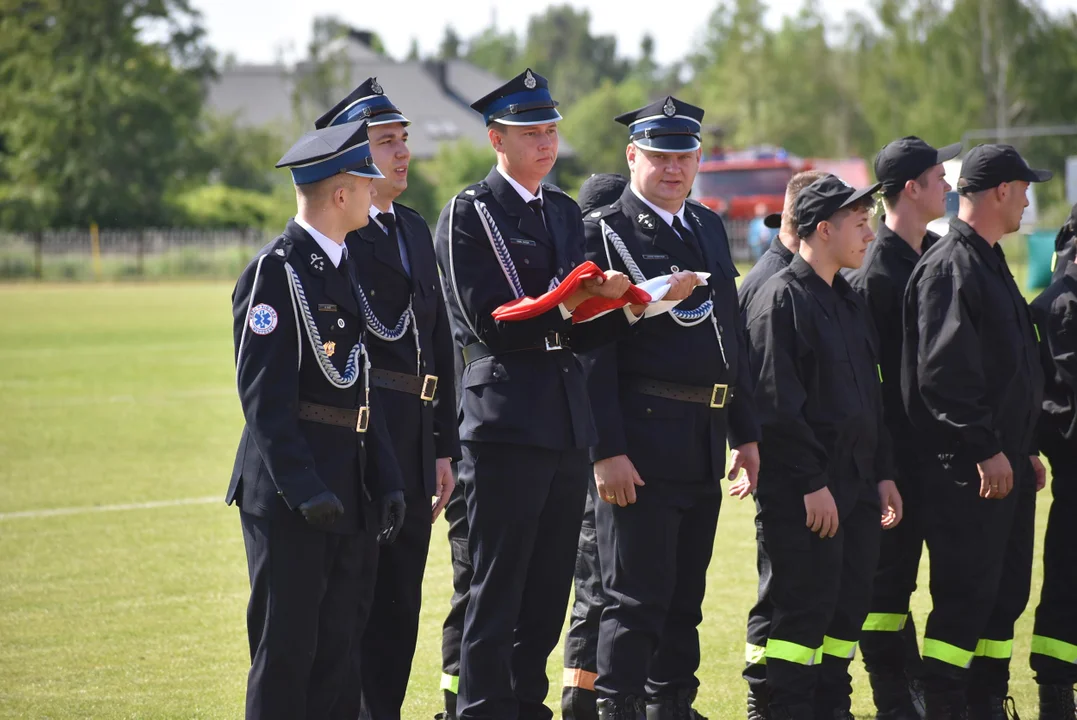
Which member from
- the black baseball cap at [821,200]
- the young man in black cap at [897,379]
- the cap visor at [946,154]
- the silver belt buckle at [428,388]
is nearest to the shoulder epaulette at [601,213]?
the black baseball cap at [821,200]

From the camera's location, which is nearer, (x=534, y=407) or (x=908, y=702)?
(x=534, y=407)

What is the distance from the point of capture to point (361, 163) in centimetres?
441

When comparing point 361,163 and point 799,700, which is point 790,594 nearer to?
point 799,700

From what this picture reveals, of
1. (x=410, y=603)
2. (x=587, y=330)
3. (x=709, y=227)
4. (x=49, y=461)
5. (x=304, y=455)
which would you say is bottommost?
(x=49, y=461)

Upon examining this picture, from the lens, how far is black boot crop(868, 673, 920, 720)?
229 inches

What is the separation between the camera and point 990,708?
225 inches

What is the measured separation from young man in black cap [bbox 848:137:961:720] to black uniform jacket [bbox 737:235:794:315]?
45cm

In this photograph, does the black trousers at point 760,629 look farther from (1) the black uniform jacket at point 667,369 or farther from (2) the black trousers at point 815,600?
(1) the black uniform jacket at point 667,369

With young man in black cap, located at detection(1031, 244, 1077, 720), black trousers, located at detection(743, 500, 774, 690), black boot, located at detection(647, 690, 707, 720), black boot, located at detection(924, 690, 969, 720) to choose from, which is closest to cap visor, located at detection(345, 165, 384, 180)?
black trousers, located at detection(743, 500, 774, 690)

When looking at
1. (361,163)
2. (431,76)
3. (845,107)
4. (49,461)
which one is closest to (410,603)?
(361,163)

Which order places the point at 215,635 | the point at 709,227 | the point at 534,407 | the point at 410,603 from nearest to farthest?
the point at 534,407
the point at 410,603
the point at 709,227
the point at 215,635

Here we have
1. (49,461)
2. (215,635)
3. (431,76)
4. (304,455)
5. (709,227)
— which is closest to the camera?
(304,455)

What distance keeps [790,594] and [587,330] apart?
130cm

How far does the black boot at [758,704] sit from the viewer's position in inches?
219
